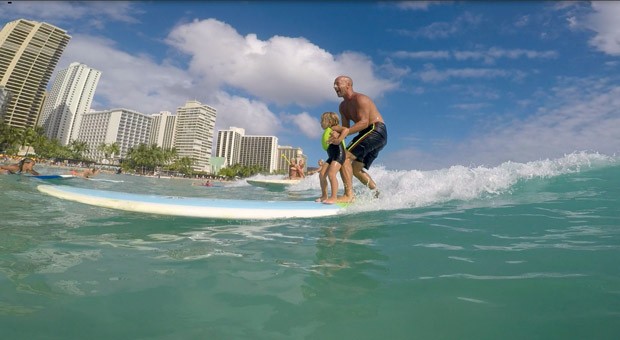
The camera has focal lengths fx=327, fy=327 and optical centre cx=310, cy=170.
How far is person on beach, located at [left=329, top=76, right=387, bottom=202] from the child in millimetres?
101

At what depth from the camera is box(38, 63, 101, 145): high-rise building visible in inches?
6319

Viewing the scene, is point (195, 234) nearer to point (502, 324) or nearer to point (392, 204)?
point (502, 324)

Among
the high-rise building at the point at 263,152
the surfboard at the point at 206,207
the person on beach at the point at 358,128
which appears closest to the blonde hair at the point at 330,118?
the person on beach at the point at 358,128

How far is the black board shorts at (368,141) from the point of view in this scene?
653 cm

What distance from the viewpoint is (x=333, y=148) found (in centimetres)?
638

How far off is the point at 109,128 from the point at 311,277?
627 ft

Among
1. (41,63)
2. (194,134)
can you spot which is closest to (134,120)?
(194,134)

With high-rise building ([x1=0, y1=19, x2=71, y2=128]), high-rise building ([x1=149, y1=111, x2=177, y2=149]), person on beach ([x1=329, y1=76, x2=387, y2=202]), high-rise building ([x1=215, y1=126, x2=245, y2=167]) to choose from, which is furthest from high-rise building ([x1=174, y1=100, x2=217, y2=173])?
person on beach ([x1=329, y1=76, x2=387, y2=202])

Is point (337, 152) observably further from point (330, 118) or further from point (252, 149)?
point (252, 149)

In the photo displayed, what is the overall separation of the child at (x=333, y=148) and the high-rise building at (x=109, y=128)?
7148 inches

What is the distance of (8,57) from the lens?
11031 cm

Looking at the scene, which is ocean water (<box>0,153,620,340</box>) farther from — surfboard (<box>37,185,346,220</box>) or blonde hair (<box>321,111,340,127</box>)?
blonde hair (<box>321,111,340,127</box>)

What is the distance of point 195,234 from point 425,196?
522cm

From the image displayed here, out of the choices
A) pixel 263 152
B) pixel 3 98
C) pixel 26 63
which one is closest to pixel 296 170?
pixel 3 98
